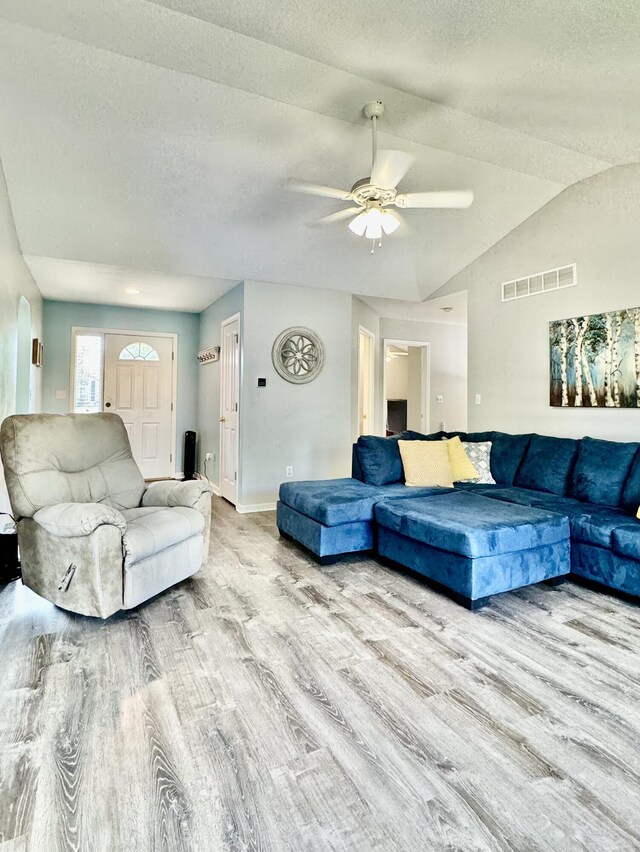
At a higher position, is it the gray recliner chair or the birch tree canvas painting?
the birch tree canvas painting

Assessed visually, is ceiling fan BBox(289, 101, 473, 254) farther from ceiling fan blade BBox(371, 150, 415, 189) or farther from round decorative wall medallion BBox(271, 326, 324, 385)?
round decorative wall medallion BBox(271, 326, 324, 385)

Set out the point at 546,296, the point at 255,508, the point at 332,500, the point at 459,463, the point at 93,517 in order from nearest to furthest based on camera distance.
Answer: the point at 93,517 → the point at 332,500 → the point at 459,463 → the point at 546,296 → the point at 255,508

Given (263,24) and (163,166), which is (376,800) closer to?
(263,24)

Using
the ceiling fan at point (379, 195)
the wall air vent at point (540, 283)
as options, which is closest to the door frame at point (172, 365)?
the ceiling fan at point (379, 195)

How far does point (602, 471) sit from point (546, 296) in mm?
1835

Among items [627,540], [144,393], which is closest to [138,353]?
[144,393]

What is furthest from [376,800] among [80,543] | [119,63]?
[119,63]

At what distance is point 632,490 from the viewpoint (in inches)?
122

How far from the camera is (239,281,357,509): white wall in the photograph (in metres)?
4.84

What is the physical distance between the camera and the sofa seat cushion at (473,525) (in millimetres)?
2531

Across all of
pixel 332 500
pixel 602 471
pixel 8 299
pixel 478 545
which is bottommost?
pixel 478 545

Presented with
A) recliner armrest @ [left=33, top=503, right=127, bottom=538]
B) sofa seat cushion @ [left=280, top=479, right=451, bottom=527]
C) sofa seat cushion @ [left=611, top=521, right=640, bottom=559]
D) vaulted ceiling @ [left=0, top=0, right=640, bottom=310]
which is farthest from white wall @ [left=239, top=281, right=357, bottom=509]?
sofa seat cushion @ [left=611, top=521, right=640, bottom=559]

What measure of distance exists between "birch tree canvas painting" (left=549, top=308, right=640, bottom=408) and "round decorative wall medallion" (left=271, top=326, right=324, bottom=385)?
2368 mm

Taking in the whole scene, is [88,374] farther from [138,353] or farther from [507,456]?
[507,456]
